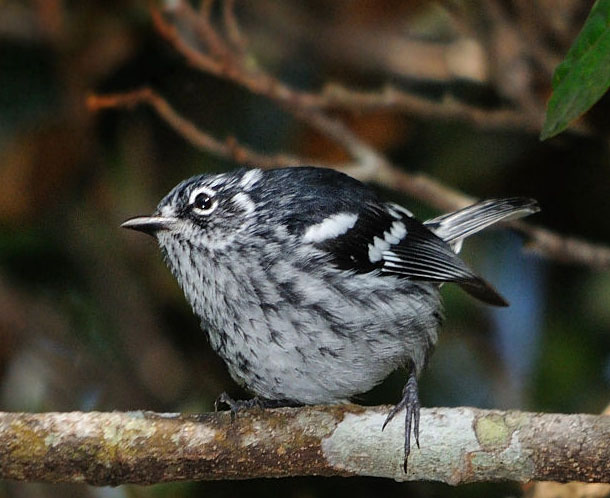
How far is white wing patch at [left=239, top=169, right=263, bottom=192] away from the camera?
4.33m

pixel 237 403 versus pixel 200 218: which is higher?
pixel 200 218

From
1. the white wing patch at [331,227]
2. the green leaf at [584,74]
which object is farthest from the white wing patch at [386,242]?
the green leaf at [584,74]

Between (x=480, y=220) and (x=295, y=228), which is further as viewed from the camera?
(x=480, y=220)

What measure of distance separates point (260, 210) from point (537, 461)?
1580 mm

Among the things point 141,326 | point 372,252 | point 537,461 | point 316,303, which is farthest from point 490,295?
point 141,326

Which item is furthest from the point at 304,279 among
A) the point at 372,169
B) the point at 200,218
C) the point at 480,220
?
the point at 372,169

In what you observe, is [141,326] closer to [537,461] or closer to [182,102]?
[182,102]

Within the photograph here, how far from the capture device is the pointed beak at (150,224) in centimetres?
399

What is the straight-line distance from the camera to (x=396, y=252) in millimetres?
4285

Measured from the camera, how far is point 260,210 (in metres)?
4.19

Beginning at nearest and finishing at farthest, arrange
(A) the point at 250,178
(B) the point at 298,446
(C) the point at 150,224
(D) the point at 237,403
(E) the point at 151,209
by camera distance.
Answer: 1. (B) the point at 298,446
2. (D) the point at 237,403
3. (C) the point at 150,224
4. (A) the point at 250,178
5. (E) the point at 151,209

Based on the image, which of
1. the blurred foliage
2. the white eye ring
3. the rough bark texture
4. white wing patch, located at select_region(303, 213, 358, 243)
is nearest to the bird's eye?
the white eye ring

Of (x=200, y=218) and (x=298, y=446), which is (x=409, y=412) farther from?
(x=200, y=218)

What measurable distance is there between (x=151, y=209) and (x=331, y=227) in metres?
2.21
